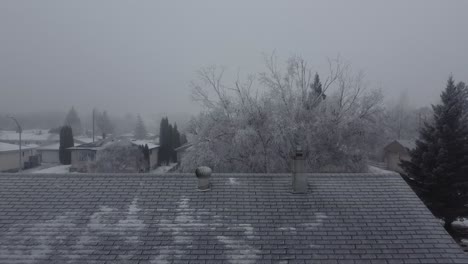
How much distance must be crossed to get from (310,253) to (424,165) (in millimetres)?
14480

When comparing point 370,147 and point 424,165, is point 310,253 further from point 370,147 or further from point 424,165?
point 370,147

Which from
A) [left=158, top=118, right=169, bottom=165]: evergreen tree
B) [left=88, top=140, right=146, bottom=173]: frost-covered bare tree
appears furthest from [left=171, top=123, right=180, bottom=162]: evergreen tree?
[left=88, top=140, right=146, bottom=173]: frost-covered bare tree

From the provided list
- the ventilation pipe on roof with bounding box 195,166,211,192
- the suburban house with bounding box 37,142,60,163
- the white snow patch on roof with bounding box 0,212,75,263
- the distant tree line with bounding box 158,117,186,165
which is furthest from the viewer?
the suburban house with bounding box 37,142,60,163

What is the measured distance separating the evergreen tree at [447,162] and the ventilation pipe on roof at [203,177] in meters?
14.0

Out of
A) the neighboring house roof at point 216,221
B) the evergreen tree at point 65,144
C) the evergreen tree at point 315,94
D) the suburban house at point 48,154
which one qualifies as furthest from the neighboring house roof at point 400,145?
the suburban house at point 48,154

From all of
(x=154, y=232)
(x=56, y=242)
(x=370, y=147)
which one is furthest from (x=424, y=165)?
(x=56, y=242)

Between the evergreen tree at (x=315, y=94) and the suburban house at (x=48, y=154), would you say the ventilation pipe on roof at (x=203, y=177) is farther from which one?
the suburban house at (x=48, y=154)

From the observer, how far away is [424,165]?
19.3 metres

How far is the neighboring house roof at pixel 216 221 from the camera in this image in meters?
7.59

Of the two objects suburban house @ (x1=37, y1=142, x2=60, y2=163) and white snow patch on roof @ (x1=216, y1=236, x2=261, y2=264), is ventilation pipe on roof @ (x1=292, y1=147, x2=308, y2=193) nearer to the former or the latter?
white snow patch on roof @ (x1=216, y1=236, x2=261, y2=264)

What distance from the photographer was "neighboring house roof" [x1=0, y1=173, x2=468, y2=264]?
759 centimetres

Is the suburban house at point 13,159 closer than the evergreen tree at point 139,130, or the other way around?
the suburban house at point 13,159

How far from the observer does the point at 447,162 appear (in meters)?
18.6

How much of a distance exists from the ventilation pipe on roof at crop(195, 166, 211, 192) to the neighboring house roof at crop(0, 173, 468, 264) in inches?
10.1
